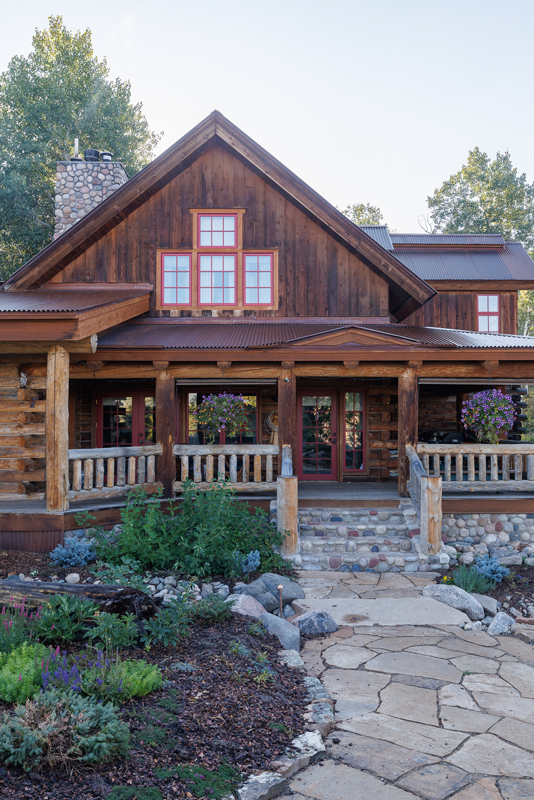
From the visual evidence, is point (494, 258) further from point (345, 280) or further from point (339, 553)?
point (339, 553)

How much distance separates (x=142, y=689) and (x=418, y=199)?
3644 centimetres

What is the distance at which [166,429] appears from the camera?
10219 mm

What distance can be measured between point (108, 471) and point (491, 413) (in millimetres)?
6840

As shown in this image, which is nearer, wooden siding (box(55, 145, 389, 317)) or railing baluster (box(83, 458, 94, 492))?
railing baluster (box(83, 458, 94, 492))

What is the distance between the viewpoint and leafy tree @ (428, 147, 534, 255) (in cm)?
3112

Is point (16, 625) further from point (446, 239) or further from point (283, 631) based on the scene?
point (446, 239)

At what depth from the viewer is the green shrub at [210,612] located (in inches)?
216

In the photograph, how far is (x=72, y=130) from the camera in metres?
26.7

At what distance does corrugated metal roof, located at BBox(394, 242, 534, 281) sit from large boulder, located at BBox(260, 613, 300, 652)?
13.1 m

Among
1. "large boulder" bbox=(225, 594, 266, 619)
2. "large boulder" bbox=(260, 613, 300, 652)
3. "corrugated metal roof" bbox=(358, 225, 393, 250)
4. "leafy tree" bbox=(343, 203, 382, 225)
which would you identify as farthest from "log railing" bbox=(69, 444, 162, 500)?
"leafy tree" bbox=(343, 203, 382, 225)

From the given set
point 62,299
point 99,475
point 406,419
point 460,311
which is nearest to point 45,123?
point 62,299

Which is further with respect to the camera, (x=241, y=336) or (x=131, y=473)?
(x=241, y=336)

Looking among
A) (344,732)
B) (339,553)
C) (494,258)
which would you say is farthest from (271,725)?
(494,258)

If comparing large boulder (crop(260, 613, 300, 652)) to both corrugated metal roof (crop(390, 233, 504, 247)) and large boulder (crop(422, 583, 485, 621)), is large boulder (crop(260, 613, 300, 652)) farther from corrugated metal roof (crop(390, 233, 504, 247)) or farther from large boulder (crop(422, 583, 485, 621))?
corrugated metal roof (crop(390, 233, 504, 247))
